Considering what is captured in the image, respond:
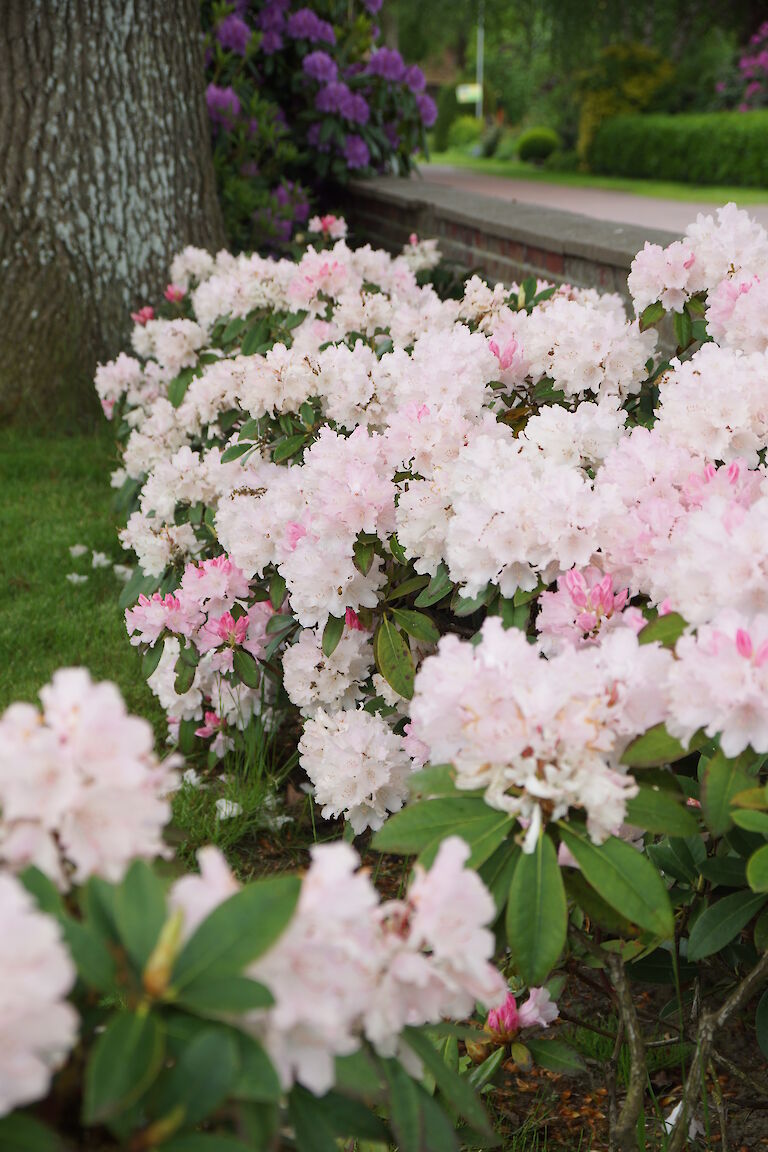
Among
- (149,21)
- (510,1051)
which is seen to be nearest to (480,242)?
(149,21)

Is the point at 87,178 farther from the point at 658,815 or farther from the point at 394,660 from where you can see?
the point at 658,815

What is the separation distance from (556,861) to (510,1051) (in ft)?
2.06

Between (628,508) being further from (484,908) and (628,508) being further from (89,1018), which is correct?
(89,1018)

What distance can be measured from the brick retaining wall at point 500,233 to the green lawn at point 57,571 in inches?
68.3

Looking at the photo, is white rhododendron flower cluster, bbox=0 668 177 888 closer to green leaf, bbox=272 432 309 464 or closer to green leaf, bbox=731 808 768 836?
green leaf, bbox=731 808 768 836

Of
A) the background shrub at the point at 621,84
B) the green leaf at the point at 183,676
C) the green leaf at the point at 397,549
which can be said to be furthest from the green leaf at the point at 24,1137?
the background shrub at the point at 621,84

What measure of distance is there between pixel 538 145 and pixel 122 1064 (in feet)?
77.2

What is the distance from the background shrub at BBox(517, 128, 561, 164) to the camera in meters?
22.5

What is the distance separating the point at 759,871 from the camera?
1.13 metres

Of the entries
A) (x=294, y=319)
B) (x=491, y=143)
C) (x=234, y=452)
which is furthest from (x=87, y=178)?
(x=491, y=143)

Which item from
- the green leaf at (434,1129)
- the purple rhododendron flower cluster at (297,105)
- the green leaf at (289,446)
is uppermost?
the purple rhododendron flower cluster at (297,105)

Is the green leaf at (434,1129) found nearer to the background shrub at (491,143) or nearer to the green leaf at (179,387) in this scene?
the green leaf at (179,387)

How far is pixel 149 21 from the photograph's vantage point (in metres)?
4.93

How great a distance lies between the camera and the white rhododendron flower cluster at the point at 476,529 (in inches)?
44.7
